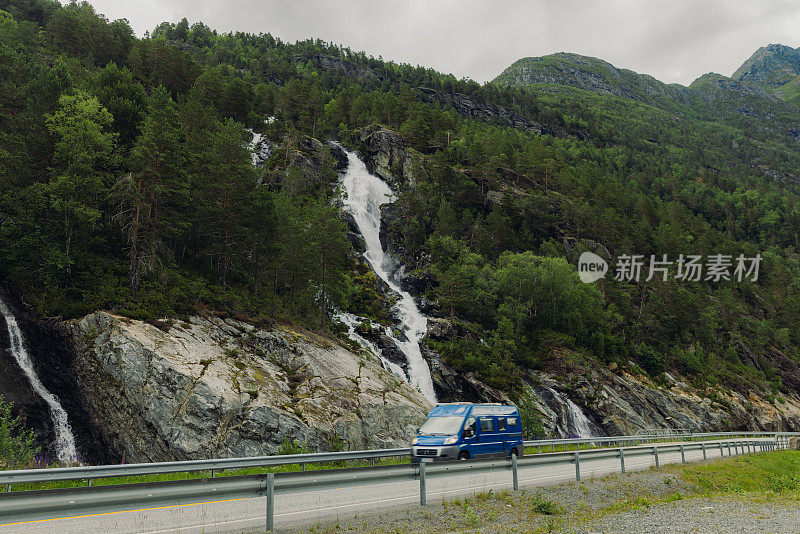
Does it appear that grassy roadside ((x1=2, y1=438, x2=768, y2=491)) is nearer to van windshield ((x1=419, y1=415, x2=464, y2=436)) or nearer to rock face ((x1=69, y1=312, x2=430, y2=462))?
van windshield ((x1=419, y1=415, x2=464, y2=436))

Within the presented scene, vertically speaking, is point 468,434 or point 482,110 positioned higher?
point 482,110

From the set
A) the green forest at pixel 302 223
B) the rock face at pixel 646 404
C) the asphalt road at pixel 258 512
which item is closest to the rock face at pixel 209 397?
the green forest at pixel 302 223

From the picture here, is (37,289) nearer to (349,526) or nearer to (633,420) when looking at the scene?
(349,526)

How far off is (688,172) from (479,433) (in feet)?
599

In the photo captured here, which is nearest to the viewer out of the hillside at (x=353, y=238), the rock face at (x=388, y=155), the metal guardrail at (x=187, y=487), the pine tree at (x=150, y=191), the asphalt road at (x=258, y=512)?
the metal guardrail at (x=187, y=487)

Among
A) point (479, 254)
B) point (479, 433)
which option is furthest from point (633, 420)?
point (479, 433)

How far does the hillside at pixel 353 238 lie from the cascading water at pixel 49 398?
1695 millimetres

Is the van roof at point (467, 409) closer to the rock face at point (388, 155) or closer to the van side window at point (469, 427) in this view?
the van side window at point (469, 427)

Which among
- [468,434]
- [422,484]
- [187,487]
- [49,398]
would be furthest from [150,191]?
[187,487]

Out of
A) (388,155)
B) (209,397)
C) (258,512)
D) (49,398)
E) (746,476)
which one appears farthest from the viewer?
(388,155)

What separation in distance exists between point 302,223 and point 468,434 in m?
34.0

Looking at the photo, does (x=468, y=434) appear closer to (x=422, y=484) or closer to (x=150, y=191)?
(x=422, y=484)

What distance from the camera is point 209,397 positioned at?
23812 mm

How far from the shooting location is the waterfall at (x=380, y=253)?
45406 millimetres
